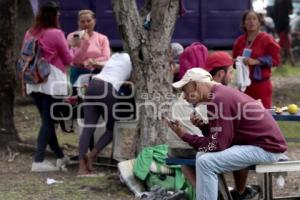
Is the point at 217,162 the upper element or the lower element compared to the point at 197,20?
lower

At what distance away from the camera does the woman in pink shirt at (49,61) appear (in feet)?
28.2

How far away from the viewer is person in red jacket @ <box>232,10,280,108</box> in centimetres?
874

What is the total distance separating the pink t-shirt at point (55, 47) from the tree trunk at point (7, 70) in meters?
1.41

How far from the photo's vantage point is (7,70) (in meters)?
10.0

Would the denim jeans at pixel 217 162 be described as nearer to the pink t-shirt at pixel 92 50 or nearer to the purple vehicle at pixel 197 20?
the pink t-shirt at pixel 92 50

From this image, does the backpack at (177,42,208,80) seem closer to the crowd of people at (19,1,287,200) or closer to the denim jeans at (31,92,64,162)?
the crowd of people at (19,1,287,200)

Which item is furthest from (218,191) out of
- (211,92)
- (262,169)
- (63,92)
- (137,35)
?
(63,92)

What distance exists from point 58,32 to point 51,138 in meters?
1.23

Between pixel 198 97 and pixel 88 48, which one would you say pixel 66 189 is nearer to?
pixel 88 48

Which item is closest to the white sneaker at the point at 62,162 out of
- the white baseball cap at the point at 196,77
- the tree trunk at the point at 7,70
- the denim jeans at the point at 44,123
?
the denim jeans at the point at 44,123

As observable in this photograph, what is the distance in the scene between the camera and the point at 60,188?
7988 mm

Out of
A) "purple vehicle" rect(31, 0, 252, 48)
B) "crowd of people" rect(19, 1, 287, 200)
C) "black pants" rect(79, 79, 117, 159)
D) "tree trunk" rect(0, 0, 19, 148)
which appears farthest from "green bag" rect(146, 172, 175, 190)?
"purple vehicle" rect(31, 0, 252, 48)

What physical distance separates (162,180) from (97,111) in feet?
4.69

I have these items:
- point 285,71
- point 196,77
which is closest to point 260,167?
point 196,77
